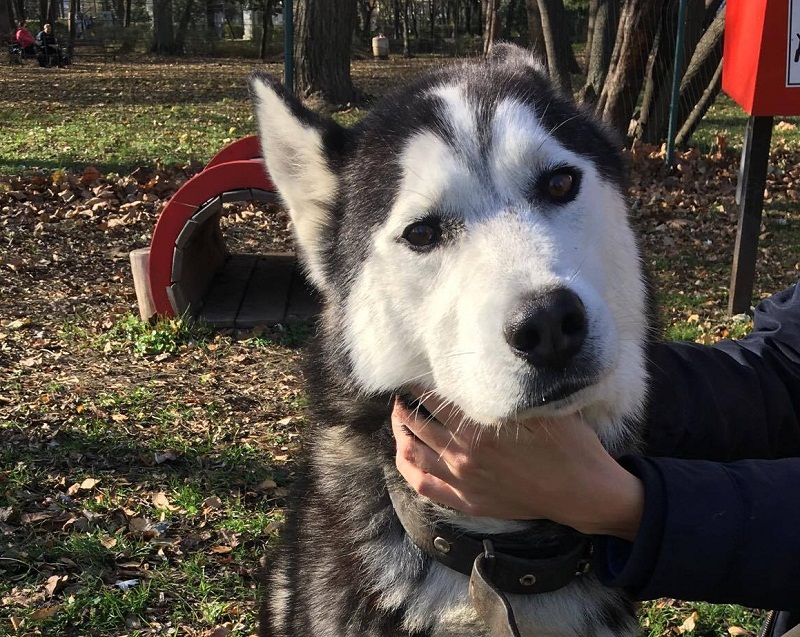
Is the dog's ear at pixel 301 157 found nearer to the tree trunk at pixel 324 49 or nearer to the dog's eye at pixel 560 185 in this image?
the dog's eye at pixel 560 185

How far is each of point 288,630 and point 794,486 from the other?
1331mm

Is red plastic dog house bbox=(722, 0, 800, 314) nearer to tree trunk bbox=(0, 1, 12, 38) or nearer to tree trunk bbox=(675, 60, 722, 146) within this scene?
tree trunk bbox=(675, 60, 722, 146)

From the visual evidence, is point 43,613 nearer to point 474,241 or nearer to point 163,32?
point 474,241

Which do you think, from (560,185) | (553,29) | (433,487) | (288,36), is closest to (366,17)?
(553,29)

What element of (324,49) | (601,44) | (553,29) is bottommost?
(324,49)

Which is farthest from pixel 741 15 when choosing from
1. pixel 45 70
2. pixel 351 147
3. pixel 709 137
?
pixel 45 70

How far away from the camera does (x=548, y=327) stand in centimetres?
150

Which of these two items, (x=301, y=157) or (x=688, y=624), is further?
(x=688, y=624)

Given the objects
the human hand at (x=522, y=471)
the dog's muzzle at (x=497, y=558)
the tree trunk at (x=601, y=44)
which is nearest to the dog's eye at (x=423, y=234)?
the human hand at (x=522, y=471)

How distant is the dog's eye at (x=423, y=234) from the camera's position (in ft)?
5.89

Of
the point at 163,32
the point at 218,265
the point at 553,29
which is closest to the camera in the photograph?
the point at 218,265

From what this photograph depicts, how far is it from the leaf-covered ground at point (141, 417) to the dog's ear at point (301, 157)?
0.46 m

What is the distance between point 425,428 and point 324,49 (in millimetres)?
9967

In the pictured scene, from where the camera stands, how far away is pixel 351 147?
2.12 m
